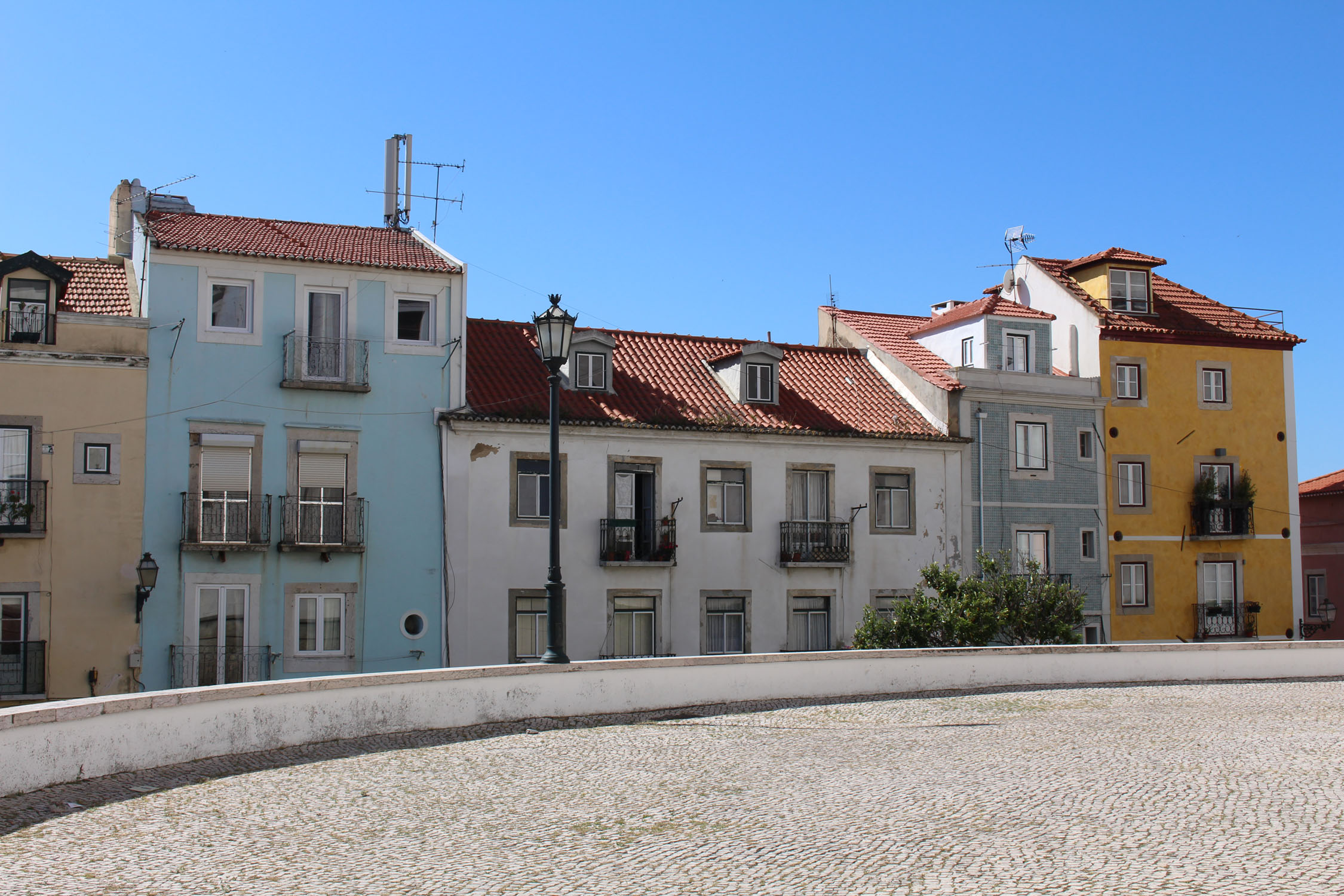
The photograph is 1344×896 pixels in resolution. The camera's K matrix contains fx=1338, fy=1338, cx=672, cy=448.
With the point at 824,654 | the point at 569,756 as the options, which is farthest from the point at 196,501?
the point at 569,756

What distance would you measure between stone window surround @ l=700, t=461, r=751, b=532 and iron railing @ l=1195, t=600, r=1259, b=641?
11908 mm

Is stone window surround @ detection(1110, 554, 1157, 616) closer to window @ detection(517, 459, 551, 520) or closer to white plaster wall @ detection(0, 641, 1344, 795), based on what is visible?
white plaster wall @ detection(0, 641, 1344, 795)

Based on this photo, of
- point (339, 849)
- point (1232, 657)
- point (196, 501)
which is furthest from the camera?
point (196, 501)

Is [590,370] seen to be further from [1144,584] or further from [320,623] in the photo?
[1144,584]

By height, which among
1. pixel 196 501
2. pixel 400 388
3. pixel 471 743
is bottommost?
pixel 471 743

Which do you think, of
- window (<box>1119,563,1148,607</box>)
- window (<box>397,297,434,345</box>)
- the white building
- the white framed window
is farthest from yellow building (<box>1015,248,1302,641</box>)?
window (<box>397,297,434,345</box>)

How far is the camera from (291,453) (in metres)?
25.0

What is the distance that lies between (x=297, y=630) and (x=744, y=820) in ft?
55.6

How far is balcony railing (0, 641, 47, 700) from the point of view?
2269 centimetres

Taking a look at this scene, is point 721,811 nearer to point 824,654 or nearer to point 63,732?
A: point 63,732

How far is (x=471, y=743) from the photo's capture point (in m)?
13.7

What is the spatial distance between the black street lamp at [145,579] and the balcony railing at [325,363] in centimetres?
401

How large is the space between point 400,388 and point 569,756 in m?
14.4

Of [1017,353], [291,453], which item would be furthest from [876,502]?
[291,453]
